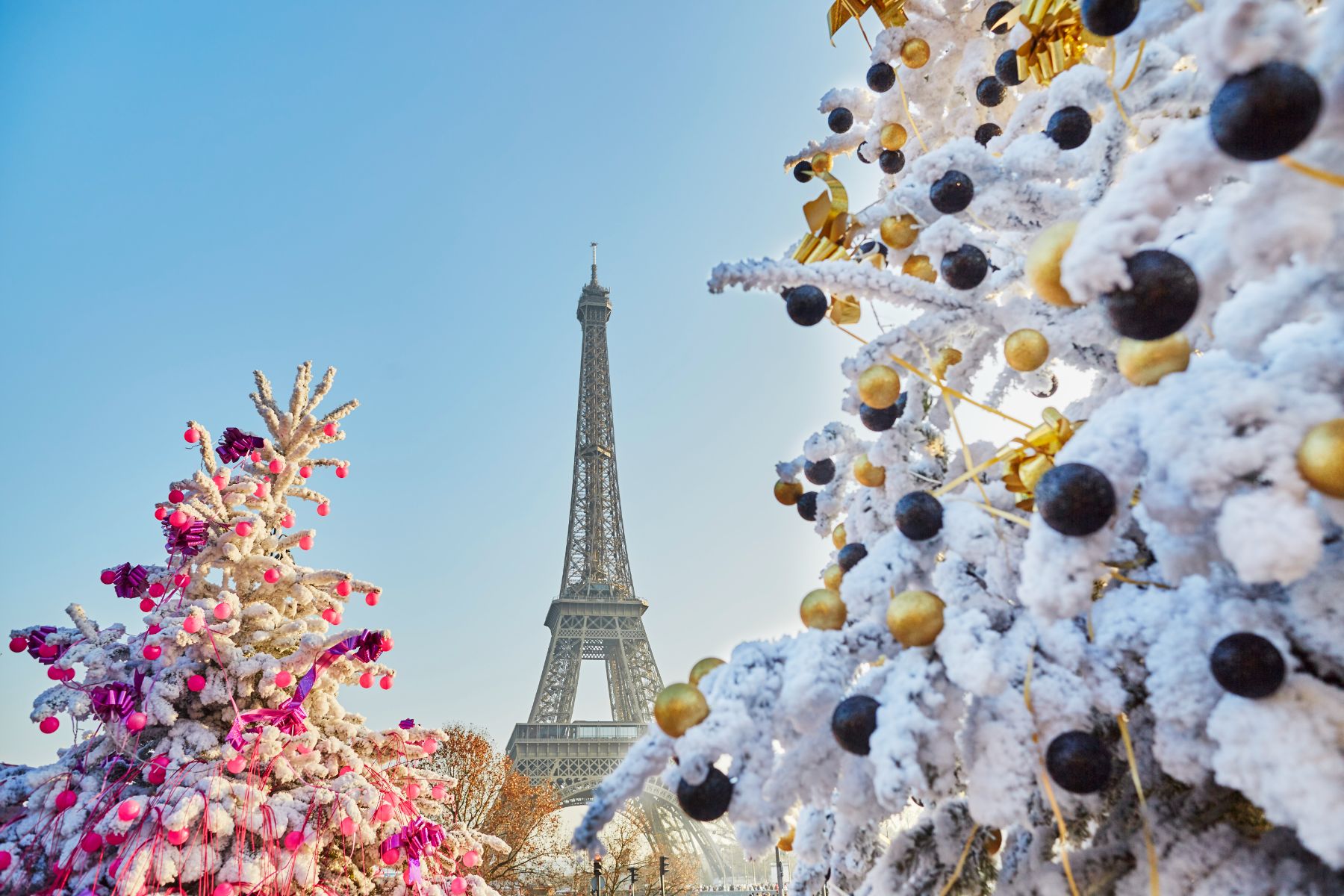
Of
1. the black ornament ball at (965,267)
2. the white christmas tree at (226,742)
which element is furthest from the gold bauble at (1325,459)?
the white christmas tree at (226,742)

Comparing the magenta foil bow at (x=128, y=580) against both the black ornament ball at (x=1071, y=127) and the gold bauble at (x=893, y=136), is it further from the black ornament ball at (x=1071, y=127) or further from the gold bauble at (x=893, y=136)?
the black ornament ball at (x=1071, y=127)

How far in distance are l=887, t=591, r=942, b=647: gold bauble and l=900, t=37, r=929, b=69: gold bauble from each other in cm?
168

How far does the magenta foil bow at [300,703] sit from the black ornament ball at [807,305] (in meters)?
→ 2.52

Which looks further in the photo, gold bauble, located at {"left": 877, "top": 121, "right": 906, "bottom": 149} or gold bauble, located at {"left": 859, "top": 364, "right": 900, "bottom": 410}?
gold bauble, located at {"left": 877, "top": 121, "right": 906, "bottom": 149}

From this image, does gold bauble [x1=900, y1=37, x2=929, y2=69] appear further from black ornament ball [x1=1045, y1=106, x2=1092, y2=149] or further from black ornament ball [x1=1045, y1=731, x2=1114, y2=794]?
black ornament ball [x1=1045, y1=731, x2=1114, y2=794]

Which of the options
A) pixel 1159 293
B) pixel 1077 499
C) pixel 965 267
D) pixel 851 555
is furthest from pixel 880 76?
pixel 1077 499

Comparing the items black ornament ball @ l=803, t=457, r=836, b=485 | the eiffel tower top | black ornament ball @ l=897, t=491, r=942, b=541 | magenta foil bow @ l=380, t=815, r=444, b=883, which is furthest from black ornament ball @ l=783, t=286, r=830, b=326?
the eiffel tower top

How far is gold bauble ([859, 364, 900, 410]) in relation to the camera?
1229 millimetres

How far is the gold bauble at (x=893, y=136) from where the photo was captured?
2.09 metres

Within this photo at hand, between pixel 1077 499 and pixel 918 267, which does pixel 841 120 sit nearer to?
pixel 918 267

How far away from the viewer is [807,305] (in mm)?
1301

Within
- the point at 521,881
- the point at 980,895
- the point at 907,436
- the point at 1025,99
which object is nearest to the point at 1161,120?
the point at 1025,99

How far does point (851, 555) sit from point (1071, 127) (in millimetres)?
845

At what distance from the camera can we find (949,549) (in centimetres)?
111
